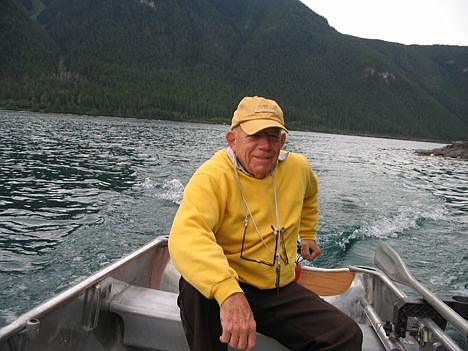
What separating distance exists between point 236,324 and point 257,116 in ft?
3.99

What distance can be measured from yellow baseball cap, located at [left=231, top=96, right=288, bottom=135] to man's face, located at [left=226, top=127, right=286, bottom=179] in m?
0.07

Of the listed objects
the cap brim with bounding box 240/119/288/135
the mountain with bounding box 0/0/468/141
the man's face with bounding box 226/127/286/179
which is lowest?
the man's face with bounding box 226/127/286/179

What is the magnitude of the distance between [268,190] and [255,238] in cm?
32

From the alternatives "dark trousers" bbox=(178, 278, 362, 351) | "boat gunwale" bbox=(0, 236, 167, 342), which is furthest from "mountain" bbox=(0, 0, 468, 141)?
"dark trousers" bbox=(178, 278, 362, 351)

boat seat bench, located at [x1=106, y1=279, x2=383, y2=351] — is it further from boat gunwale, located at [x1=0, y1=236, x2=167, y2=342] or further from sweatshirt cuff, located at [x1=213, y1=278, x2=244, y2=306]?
sweatshirt cuff, located at [x1=213, y1=278, x2=244, y2=306]

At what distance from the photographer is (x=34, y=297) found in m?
5.14

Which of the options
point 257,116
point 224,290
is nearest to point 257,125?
point 257,116

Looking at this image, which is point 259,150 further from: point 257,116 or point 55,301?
point 55,301

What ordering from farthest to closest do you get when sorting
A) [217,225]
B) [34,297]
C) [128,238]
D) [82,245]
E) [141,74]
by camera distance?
[141,74] → [128,238] → [82,245] → [34,297] → [217,225]

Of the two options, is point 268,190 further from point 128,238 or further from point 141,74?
point 141,74

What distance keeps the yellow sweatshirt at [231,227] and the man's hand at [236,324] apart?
5 cm

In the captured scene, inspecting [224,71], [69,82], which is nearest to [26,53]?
[69,82]

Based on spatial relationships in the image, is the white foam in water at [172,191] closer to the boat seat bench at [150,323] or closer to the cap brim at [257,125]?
the boat seat bench at [150,323]

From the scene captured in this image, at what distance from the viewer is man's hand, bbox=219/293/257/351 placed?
6.39 ft
